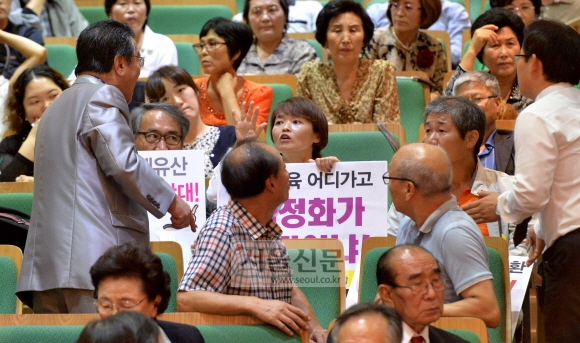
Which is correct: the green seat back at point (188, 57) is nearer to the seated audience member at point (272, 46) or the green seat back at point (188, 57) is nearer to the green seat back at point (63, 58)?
the seated audience member at point (272, 46)

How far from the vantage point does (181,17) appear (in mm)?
6672

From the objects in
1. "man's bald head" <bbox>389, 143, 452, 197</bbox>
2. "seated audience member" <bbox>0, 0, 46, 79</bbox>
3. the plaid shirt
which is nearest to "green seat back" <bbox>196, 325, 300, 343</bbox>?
the plaid shirt

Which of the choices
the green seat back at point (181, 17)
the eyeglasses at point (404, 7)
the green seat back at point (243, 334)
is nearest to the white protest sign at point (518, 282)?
the green seat back at point (243, 334)

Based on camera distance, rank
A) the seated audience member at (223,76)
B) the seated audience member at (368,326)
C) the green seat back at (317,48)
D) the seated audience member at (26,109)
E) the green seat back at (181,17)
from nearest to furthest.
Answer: the seated audience member at (368,326)
the seated audience member at (26,109)
the seated audience member at (223,76)
the green seat back at (317,48)
the green seat back at (181,17)

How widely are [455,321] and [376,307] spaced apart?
43cm

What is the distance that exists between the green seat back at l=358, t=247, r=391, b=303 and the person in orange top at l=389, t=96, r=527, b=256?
0.65m

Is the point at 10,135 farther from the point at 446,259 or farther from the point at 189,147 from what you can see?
the point at 446,259

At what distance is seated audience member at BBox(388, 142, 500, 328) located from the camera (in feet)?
8.87

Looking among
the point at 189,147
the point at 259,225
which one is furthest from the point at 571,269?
the point at 189,147

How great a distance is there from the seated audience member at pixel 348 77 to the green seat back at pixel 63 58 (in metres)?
1.76

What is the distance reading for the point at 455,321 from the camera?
2555mm

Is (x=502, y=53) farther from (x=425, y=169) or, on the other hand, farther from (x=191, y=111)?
(x=425, y=169)

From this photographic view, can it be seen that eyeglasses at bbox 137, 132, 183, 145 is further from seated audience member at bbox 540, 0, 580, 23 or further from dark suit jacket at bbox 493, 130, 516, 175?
seated audience member at bbox 540, 0, 580, 23

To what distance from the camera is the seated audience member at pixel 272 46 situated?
5566 millimetres
